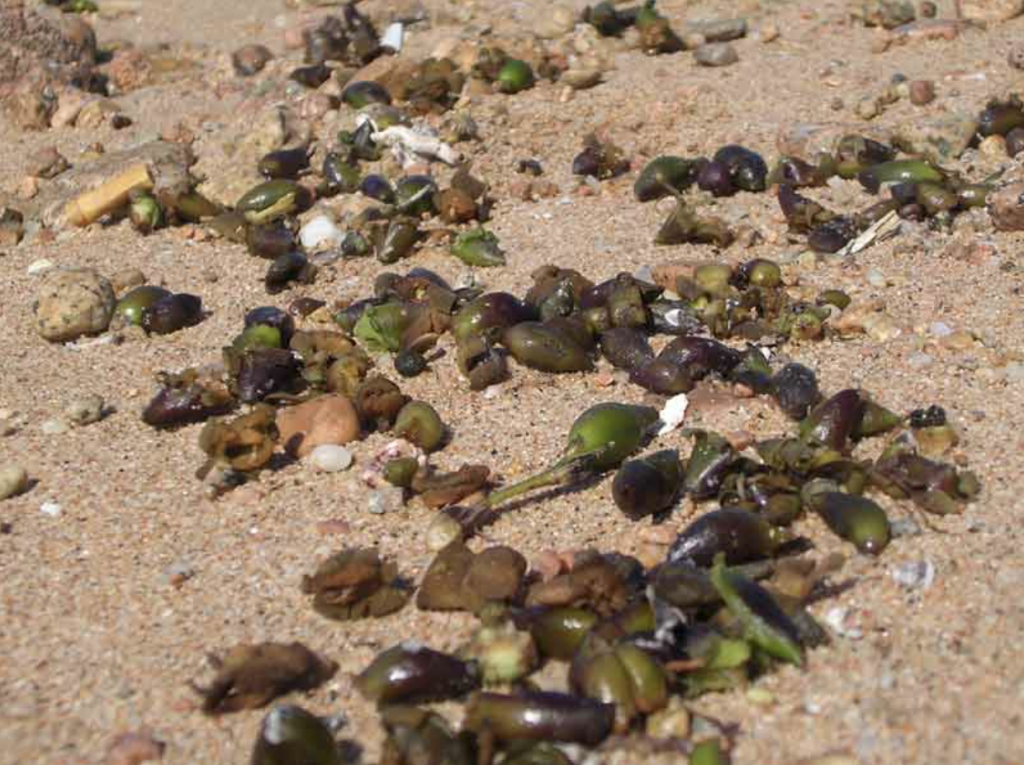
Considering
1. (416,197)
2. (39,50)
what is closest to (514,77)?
(416,197)

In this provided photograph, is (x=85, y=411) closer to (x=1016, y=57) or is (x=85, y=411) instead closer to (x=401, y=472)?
(x=401, y=472)

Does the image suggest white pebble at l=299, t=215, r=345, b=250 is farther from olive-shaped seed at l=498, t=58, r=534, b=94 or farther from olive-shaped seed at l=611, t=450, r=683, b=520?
olive-shaped seed at l=611, t=450, r=683, b=520

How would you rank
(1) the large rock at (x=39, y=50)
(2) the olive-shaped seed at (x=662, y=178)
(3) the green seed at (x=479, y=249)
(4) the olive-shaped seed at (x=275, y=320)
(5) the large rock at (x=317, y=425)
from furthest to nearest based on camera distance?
(1) the large rock at (x=39, y=50) < (2) the olive-shaped seed at (x=662, y=178) < (3) the green seed at (x=479, y=249) < (4) the olive-shaped seed at (x=275, y=320) < (5) the large rock at (x=317, y=425)

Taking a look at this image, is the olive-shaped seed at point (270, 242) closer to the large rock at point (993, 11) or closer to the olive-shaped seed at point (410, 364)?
the olive-shaped seed at point (410, 364)

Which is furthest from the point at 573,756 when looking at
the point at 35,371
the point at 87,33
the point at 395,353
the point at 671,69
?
the point at 87,33

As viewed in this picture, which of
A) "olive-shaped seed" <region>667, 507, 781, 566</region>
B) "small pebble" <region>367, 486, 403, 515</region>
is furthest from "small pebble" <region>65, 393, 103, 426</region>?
"olive-shaped seed" <region>667, 507, 781, 566</region>

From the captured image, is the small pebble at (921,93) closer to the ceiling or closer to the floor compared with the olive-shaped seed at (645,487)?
closer to the floor

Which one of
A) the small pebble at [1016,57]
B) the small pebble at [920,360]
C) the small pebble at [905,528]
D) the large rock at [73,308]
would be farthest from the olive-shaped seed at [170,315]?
the small pebble at [1016,57]

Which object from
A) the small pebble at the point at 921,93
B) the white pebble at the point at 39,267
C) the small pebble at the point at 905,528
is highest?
the small pebble at the point at 905,528
